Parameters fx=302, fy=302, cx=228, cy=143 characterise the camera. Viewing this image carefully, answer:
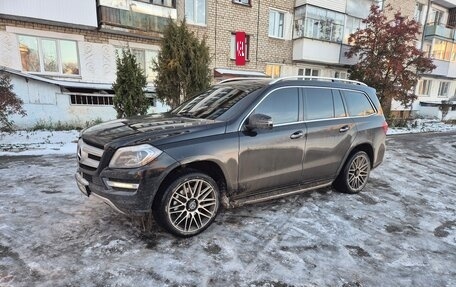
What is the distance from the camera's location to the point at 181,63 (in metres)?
8.45

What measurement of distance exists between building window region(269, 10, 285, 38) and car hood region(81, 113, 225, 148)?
48.2 feet

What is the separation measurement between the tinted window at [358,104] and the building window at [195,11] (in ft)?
36.0

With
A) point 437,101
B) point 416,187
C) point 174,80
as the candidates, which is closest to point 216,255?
point 416,187

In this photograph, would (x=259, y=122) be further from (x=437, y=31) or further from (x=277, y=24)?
(x=437, y=31)

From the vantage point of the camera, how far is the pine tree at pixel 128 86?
28.1 feet

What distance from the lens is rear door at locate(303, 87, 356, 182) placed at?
13.8 ft

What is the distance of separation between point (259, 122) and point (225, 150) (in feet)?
1.66

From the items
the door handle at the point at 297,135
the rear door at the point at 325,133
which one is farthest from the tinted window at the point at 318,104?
the door handle at the point at 297,135

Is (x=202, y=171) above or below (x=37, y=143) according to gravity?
above

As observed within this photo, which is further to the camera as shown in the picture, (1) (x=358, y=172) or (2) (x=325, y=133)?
(1) (x=358, y=172)

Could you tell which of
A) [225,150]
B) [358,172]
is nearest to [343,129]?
[358,172]

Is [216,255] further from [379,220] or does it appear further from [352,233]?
[379,220]

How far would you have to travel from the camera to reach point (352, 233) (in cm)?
370

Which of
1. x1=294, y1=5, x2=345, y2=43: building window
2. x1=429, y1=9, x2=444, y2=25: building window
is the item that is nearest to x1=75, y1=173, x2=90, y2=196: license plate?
x1=294, y1=5, x2=345, y2=43: building window
